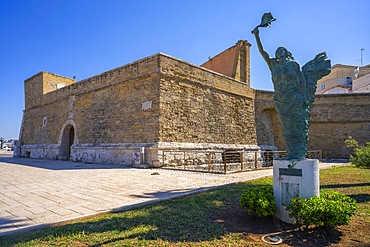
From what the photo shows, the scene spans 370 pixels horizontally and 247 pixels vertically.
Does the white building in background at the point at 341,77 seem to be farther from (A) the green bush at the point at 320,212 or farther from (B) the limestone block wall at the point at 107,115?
(A) the green bush at the point at 320,212

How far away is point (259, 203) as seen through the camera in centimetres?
331

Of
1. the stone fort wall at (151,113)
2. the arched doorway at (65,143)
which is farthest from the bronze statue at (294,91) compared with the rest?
the arched doorway at (65,143)

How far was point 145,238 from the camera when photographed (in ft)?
9.08

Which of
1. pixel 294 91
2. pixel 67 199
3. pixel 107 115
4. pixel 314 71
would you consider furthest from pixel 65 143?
pixel 314 71

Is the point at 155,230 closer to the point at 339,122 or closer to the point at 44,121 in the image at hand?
the point at 339,122

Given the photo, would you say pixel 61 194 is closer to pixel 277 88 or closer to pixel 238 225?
pixel 238 225

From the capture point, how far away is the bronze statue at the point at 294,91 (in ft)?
12.1

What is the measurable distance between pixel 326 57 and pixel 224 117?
33.5 ft

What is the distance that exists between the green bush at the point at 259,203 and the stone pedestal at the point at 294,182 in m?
0.17

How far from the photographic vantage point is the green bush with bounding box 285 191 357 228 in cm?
288

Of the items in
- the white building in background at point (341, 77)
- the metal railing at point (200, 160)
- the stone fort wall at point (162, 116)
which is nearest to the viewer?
the metal railing at point (200, 160)

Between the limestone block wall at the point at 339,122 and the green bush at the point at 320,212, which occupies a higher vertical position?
the limestone block wall at the point at 339,122

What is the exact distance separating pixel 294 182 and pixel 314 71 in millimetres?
1817

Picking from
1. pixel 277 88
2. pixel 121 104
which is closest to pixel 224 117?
pixel 121 104
